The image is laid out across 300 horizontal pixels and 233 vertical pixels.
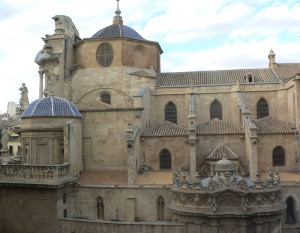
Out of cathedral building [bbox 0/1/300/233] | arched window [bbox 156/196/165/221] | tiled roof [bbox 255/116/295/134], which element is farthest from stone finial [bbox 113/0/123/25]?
arched window [bbox 156/196/165/221]

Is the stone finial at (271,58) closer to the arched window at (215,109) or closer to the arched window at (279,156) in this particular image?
the arched window at (215,109)

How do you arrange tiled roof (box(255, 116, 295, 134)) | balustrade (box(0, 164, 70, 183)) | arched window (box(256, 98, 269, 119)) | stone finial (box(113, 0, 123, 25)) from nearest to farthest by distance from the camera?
balustrade (box(0, 164, 70, 183))
tiled roof (box(255, 116, 295, 134))
arched window (box(256, 98, 269, 119))
stone finial (box(113, 0, 123, 25))

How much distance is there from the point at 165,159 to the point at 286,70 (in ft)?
46.0

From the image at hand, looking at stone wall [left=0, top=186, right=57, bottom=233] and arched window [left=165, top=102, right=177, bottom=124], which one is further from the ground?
arched window [left=165, top=102, right=177, bottom=124]

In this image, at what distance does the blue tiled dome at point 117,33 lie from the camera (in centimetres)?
3196

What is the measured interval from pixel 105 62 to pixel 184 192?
15.4 metres

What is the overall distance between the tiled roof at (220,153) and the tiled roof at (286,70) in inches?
358

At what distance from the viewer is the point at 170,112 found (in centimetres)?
3042

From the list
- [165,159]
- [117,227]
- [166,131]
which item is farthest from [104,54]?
[117,227]

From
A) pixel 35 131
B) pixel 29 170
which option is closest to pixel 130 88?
pixel 35 131

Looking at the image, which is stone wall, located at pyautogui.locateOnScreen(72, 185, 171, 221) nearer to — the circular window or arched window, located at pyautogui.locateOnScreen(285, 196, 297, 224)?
arched window, located at pyautogui.locateOnScreen(285, 196, 297, 224)

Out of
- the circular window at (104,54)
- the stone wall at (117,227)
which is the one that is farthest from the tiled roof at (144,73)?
the stone wall at (117,227)

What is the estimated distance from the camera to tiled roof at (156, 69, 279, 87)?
30969mm

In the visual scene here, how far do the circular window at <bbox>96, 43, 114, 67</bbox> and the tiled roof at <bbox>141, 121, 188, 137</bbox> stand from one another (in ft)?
25.2
